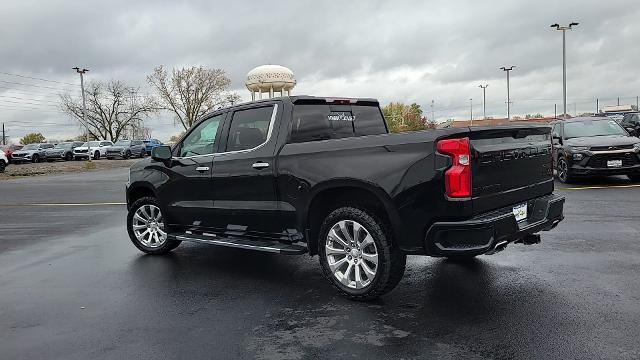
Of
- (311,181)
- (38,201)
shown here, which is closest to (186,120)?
(38,201)

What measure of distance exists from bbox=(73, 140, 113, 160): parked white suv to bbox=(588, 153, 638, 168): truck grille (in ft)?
133

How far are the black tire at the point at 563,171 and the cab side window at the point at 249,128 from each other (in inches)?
389

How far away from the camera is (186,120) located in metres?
72.1

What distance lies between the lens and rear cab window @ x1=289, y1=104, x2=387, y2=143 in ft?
18.1

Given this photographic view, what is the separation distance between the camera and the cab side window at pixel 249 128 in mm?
5660

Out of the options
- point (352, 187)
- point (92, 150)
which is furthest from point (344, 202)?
point (92, 150)

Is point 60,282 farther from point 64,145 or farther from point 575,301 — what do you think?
point 64,145

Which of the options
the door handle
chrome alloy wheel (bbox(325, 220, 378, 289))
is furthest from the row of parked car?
chrome alloy wheel (bbox(325, 220, 378, 289))

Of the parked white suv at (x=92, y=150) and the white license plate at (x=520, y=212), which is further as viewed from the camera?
the parked white suv at (x=92, y=150)

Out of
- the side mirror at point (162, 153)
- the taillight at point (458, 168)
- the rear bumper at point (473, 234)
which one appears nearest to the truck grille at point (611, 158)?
the rear bumper at point (473, 234)

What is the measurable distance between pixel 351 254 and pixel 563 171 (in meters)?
10.4

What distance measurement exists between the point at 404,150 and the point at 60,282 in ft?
13.3

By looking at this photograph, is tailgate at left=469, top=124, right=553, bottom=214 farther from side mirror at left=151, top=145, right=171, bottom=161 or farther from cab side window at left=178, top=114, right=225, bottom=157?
side mirror at left=151, top=145, right=171, bottom=161

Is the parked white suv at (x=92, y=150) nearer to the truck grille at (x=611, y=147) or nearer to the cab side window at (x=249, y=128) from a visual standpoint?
the truck grille at (x=611, y=147)
